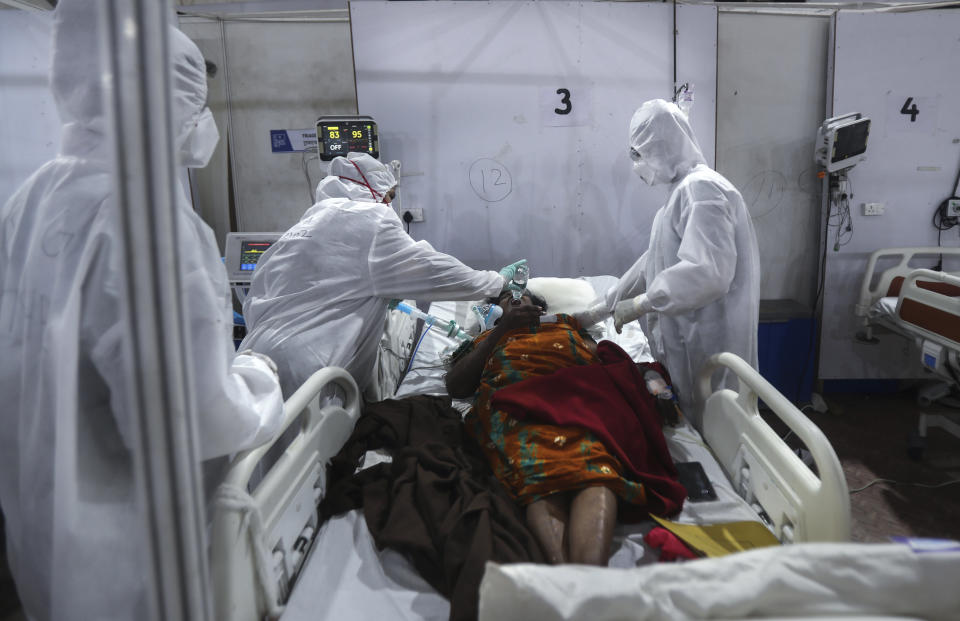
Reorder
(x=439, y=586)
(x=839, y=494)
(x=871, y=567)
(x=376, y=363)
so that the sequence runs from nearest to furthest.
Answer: (x=871, y=567) < (x=839, y=494) < (x=439, y=586) < (x=376, y=363)

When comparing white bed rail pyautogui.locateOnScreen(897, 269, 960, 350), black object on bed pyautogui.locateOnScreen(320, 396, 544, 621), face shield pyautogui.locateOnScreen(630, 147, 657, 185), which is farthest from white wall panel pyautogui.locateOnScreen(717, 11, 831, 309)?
black object on bed pyautogui.locateOnScreen(320, 396, 544, 621)

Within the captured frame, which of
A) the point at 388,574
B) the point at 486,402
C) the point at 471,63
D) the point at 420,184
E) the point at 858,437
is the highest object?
the point at 471,63

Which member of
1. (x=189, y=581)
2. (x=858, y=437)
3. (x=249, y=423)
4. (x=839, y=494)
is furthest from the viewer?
(x=858, y=437)

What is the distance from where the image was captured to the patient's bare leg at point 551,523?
4.24 ft

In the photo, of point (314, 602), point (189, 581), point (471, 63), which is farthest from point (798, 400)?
point (189, 581)

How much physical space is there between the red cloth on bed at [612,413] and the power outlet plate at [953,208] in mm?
3232

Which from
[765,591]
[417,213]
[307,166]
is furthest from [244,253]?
[765,591]

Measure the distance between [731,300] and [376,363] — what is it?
145cm

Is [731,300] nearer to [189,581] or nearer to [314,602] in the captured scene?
[314,602]

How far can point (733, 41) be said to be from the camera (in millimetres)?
3568

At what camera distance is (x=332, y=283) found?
1.91m

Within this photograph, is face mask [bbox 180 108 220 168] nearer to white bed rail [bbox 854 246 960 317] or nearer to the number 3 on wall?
the number 3 on wall

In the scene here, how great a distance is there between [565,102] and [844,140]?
1748 mm

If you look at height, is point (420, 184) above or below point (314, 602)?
above
